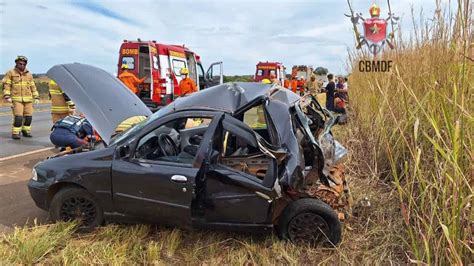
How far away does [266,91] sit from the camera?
378 centimetres

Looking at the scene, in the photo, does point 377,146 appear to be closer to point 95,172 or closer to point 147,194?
point 147,194

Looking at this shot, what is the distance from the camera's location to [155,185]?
11.3ft

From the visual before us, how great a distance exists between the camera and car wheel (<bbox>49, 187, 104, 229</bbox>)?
370cm

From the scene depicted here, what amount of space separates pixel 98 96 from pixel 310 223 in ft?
9.38

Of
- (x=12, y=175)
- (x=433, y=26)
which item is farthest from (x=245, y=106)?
(x=12, y=175)

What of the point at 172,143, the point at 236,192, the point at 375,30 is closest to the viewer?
the point at 236,192

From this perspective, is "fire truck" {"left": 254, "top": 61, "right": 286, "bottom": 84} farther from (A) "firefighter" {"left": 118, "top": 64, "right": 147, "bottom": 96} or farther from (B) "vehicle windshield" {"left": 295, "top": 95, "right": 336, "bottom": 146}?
(B) "vehicle windshield" {"left": 295, "top": 95, "right": 336, "bottom": 146}

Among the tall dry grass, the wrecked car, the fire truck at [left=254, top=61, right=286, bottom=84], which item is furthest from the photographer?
the fire truck at [left=254, top=61, right=286, bottom=84]

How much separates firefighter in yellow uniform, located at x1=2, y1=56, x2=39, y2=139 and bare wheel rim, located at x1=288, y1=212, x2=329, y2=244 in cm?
732

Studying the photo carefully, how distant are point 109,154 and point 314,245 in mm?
2036

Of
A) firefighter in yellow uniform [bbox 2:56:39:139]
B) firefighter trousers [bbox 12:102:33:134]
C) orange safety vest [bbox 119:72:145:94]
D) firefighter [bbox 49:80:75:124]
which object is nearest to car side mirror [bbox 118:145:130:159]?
firefighter [bbox 49:80:75:124]

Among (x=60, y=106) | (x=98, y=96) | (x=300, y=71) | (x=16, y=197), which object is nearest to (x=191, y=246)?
(x=98, y=96)

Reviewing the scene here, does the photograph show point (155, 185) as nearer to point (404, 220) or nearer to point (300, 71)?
point (404, 220)

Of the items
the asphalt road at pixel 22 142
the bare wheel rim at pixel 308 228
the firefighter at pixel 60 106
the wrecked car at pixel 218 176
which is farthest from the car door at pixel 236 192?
the asphalt road at pixel 22 142
